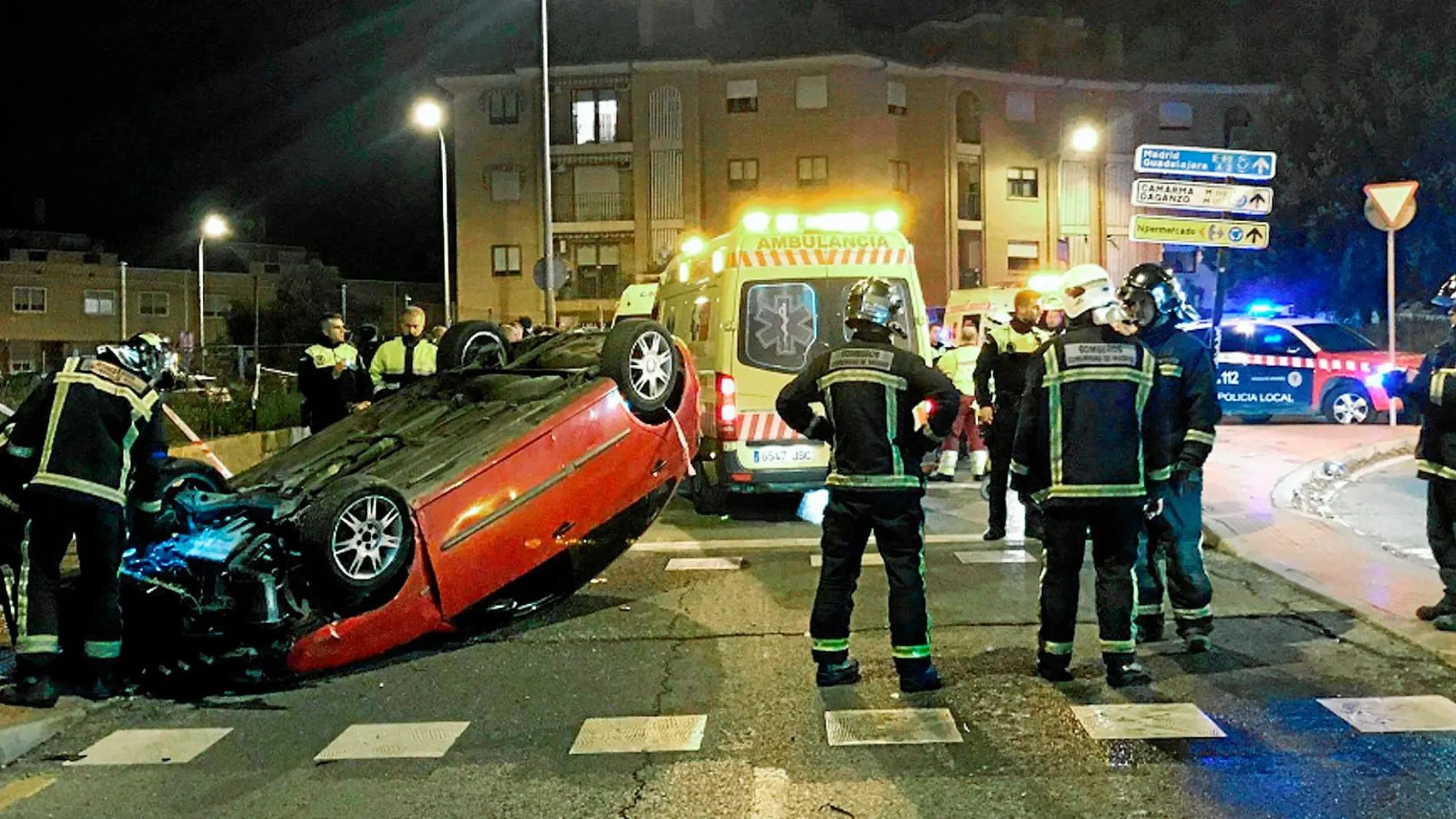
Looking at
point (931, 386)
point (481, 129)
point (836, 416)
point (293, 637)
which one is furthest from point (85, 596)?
point (481, 129)

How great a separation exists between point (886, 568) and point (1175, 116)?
137ft

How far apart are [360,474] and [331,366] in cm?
544

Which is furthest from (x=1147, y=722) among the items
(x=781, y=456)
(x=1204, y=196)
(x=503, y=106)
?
(x=503, y=106)

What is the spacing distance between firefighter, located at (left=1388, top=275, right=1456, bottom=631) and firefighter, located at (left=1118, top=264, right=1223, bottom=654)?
1127mm

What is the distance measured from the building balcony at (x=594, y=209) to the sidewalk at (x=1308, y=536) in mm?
29003

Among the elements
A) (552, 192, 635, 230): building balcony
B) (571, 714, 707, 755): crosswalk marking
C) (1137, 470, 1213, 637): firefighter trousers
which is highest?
(552, 192, 635, 230): building balcony

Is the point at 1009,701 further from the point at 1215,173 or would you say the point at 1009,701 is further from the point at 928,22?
the point at 928,22

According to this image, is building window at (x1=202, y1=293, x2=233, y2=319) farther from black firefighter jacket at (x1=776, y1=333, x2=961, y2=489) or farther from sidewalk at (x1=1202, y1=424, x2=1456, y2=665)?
black firefighter jacket at (x1=776, y1=333, x2=961, y2=489)

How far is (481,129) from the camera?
41.7 m

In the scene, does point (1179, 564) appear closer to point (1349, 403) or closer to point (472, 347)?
point (472, 347)

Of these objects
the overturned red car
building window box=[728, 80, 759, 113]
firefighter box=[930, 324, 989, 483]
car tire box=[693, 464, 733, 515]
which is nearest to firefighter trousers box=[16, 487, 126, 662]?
the overturned red car

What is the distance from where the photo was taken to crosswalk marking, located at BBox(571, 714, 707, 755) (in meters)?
4.71

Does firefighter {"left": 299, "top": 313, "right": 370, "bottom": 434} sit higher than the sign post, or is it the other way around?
the sign post

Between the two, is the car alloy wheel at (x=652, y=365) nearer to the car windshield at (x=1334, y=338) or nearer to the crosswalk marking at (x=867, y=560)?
the crosswalk marking at (x=867, y=560)
